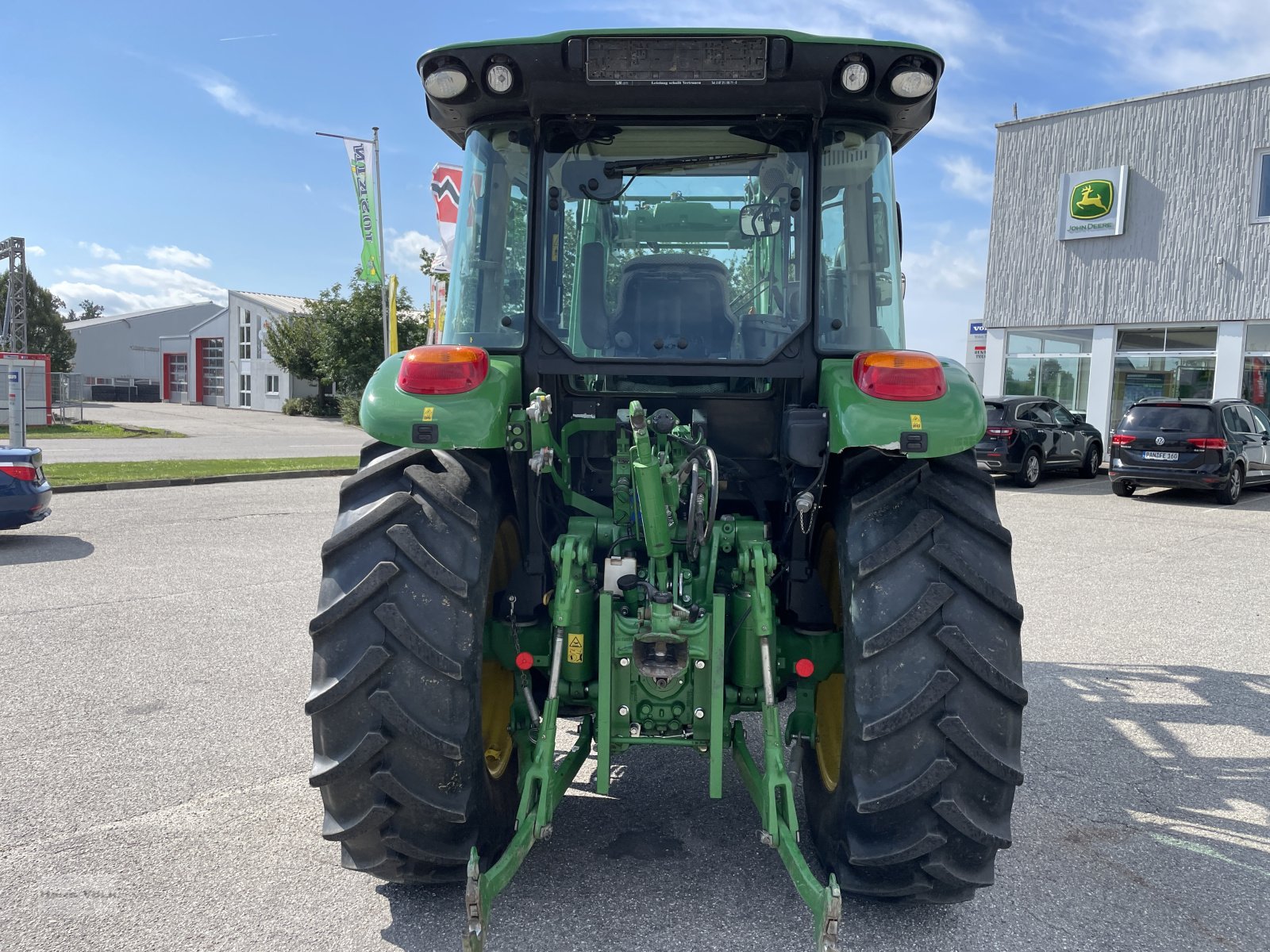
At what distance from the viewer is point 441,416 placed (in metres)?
3.14

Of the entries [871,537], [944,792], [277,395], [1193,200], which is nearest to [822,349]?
[871,537]

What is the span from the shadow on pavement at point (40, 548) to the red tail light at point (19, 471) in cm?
68

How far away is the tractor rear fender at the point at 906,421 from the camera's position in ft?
10.00

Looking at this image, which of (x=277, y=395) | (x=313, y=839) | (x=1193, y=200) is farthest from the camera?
(x=277, y=395)

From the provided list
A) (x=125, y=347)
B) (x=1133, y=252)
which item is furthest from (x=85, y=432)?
(x=125, y=347)

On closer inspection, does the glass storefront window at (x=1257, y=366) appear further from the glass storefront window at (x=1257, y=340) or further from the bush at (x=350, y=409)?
the bush at (x=350, y=409)

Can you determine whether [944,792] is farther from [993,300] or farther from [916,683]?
[993,300]

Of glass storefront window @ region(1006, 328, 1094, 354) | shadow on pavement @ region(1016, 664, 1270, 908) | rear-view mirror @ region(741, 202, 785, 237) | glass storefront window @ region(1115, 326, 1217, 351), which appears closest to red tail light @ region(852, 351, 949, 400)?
rear-view mirror @ region(741, 202, 785, 237)

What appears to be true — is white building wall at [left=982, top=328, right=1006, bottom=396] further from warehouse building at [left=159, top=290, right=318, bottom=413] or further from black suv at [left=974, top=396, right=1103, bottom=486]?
warehouse building at [left=159, top=290, right=318, bottom=413]

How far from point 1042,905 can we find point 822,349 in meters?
1.99

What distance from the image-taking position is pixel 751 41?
3.13 metres

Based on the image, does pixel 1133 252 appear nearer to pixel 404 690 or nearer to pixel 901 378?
pixel 901 378

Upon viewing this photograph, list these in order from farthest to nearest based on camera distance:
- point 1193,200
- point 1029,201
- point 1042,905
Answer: point 1029,201
point 1193,200
point 1042,905

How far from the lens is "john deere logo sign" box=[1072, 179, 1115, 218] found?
954 inches
